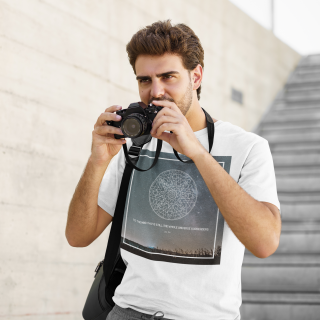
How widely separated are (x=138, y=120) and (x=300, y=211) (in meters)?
2.80

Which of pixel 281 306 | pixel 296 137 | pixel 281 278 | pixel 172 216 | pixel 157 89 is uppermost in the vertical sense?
pixel 296 137

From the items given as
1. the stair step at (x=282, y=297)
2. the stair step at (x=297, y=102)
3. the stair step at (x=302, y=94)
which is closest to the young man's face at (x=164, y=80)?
the stair step at (x=282, y=297)

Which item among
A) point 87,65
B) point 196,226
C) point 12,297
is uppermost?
point 87,65

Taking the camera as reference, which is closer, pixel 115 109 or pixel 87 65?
pixel 115 109

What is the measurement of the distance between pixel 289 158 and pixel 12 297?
3.05m

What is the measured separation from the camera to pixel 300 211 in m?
3.58

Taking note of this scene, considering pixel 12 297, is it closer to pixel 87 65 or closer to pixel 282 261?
pixel 87 65

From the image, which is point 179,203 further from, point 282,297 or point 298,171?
point 298,171

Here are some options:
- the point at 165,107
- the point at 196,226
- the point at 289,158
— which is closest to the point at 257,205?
the point at 196,226

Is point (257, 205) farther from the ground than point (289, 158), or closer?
closer

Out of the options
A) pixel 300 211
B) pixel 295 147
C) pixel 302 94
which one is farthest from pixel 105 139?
pixel 302 94

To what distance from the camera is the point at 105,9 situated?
2.98 meters

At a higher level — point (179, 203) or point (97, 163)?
point (97, 163)

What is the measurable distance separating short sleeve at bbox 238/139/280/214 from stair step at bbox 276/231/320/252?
233 centimetres
